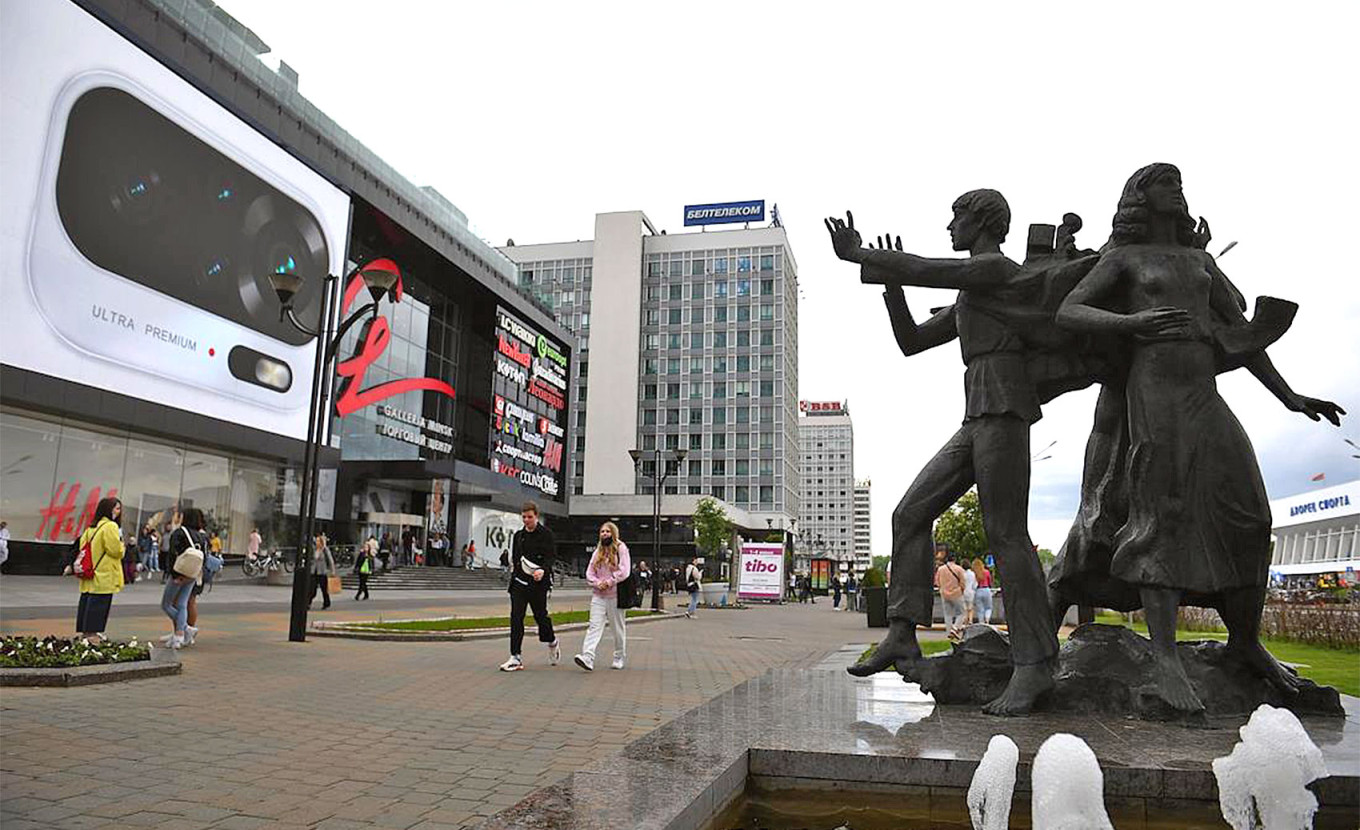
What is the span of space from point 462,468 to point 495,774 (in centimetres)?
4631

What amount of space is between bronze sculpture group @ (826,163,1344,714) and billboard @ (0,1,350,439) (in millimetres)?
27985

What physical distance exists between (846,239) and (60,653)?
7730 mm

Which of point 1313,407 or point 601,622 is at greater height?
point 1313,407

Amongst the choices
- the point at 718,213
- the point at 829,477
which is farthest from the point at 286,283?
the point at 829,477

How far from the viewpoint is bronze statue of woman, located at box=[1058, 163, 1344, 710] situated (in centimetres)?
501

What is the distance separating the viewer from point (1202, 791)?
3475 mm

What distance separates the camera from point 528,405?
64875mm

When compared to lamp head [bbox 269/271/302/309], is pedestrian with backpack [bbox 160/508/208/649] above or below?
below

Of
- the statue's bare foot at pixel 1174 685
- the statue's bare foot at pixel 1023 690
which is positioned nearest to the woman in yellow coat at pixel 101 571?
the statue's bare foot at pixel 1023 690

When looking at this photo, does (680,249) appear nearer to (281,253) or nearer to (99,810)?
(281,253)

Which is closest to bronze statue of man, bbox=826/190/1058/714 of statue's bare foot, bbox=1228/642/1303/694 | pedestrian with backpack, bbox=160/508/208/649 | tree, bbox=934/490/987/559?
statue's bare foot, bbox=1228/642/1303/694

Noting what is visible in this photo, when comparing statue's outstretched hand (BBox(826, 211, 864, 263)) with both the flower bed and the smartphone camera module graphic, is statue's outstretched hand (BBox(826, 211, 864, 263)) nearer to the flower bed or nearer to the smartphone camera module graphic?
the flower bed

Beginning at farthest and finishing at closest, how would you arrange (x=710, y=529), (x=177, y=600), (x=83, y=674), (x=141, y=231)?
(x=710, y=529) → (x=141, y=231) → (x=177, y=600) → (x=83, y=674)

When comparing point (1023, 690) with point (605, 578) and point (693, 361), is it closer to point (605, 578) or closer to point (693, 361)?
point (605, 578)
